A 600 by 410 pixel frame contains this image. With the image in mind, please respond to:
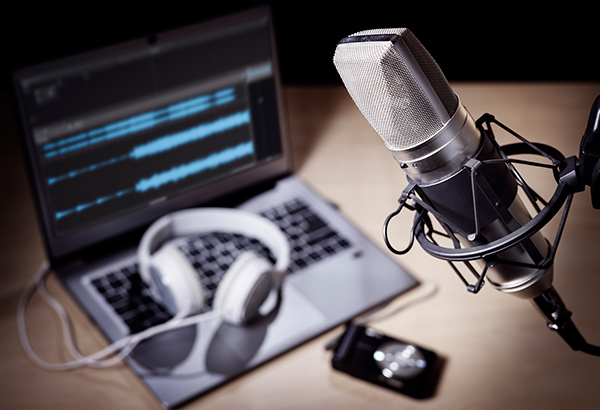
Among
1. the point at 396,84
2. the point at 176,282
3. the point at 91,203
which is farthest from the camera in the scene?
the point at 91,203

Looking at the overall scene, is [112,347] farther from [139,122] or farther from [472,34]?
[472,34]

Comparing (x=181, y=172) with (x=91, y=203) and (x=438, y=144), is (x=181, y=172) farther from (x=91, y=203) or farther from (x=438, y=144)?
(x=438, y=144)

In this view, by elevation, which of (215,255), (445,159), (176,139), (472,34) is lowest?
(472,34)

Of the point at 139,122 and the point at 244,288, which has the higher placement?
the point at 139,122

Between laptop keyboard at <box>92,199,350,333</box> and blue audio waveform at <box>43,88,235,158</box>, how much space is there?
0.63ft

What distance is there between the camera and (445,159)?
465 mm

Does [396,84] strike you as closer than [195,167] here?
Yes

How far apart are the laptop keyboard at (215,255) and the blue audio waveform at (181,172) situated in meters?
0.10

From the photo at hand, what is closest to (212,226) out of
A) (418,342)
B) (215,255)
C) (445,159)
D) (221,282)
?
(215,255)

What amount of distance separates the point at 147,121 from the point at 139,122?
0.01m

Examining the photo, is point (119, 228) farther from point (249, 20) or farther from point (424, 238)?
point (424, 238)

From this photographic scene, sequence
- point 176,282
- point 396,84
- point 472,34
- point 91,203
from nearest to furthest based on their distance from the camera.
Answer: point 396,84 → point 176,282 → point 91,203 → point 472,34

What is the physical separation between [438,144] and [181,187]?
764 mm

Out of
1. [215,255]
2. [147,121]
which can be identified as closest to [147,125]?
[147,121]
